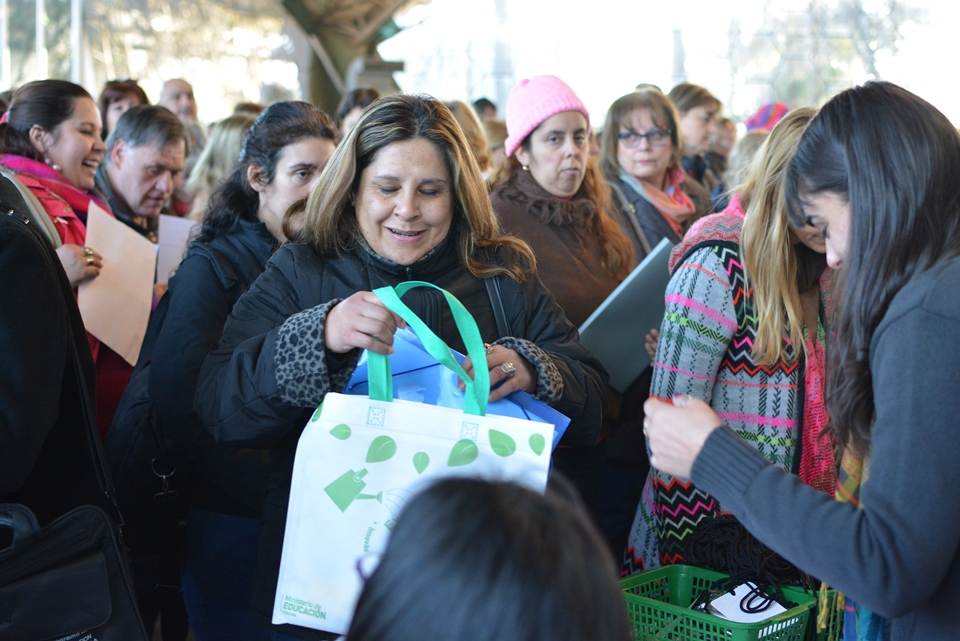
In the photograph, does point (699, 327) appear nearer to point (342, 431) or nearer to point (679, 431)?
point (679, 431)

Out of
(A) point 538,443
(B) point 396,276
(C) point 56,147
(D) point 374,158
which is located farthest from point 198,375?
(C) point 56,147

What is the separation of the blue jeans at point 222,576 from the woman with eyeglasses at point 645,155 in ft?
6.87

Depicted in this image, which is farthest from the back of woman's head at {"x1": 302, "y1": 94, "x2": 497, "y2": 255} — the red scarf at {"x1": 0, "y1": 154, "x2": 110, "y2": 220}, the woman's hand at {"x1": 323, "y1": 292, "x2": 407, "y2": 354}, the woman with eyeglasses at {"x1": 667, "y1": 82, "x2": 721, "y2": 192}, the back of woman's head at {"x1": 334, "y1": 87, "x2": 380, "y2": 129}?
the woman with eyeglasses at {"x1": 667, "y1": 82, "x2": 721, "y2": 192}

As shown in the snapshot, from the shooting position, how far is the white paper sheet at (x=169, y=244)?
3299 mm

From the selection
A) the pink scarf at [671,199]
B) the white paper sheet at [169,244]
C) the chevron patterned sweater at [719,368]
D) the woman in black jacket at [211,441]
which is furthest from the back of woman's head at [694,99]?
the woman in black jacket at [211,441]

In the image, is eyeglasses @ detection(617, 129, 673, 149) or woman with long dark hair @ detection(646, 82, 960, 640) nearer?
woman with long dark hair @ detection(646, 82, 960, 640)

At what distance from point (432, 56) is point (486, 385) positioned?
1262 centimetres

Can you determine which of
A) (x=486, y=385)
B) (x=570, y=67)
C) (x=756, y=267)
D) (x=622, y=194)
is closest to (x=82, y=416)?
(x=486, y=385)

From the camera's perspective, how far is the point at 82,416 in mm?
1812

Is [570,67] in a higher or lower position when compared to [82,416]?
higher

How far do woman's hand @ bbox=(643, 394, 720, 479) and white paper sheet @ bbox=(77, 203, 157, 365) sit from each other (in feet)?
6.19

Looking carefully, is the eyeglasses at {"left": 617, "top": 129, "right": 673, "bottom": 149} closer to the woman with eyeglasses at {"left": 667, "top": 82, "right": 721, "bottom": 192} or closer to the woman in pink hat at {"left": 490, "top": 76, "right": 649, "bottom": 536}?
the woman in pink hat at {"left": 490, "top": 76, "right": 649, "bottom": 536}

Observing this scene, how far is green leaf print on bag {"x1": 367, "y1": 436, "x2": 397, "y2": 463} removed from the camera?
1578mm

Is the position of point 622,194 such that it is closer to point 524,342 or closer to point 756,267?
point 756,267
